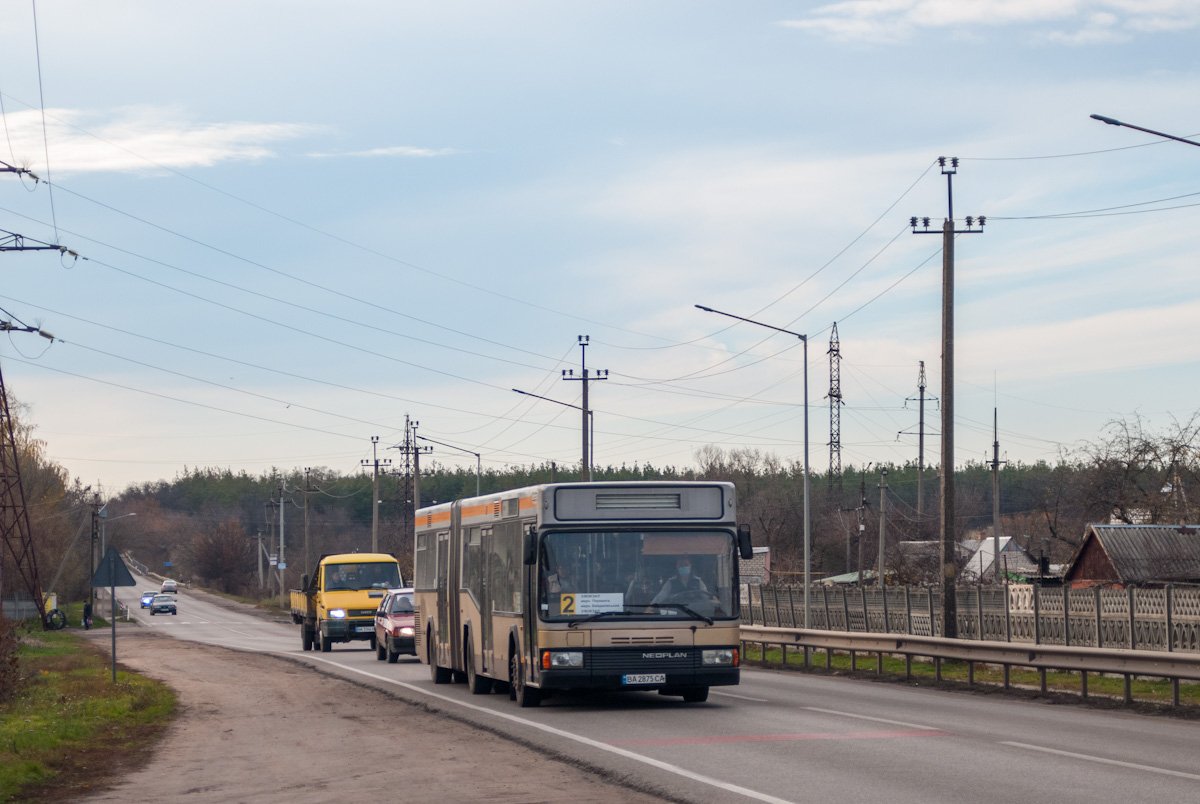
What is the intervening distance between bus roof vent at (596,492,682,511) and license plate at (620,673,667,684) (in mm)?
1897

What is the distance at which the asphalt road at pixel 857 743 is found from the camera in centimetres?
975

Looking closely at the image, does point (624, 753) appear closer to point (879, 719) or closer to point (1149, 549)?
point (879, 719)

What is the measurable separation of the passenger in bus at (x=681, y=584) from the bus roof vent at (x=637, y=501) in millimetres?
650

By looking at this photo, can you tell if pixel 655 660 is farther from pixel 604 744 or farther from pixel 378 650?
pixel 378 650

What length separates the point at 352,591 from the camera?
38594 mm

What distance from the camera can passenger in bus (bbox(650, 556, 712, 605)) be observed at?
53.3ft

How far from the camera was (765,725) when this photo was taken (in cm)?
1448

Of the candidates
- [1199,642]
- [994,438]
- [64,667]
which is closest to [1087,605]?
[1199,642]

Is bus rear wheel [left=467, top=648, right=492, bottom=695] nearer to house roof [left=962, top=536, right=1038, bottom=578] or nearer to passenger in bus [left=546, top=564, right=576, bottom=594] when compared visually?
passenger in bus [left=546, top=564, right=576, bottom=594]

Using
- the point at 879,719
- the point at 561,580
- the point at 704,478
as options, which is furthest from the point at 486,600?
the point at 704,478

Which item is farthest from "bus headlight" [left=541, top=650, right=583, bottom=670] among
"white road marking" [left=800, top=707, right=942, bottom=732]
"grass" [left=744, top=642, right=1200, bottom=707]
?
"grass" [left=744, top=642, right=1200, bottom=707]

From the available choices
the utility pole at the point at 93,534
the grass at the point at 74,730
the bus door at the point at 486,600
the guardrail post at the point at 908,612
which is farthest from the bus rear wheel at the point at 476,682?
the utility pole at the point at 93,534

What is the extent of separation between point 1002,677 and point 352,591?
19924 mm

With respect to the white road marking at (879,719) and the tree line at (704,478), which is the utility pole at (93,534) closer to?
the tree line at (704,478)
